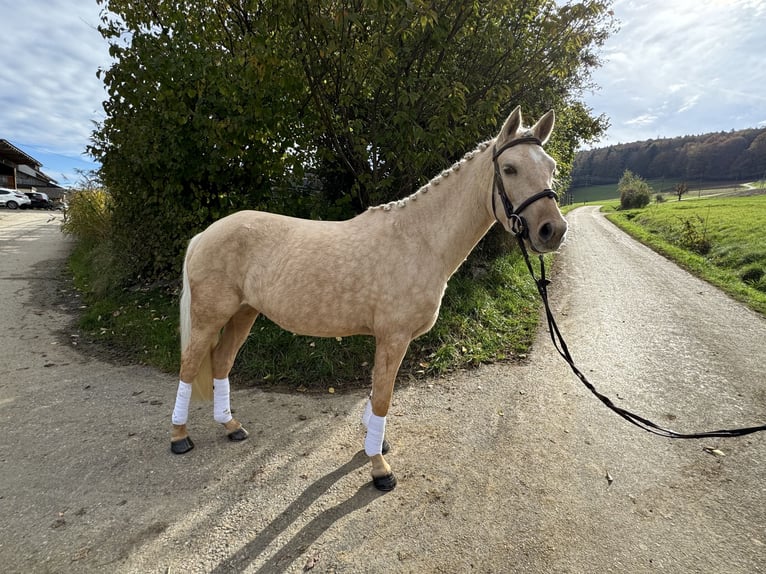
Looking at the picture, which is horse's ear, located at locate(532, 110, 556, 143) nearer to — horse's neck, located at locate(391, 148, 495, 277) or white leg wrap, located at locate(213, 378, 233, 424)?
horse's neck, located at locate(391, 148, 495, 277)

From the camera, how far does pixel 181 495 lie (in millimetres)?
2592

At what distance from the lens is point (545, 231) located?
2.09 meters

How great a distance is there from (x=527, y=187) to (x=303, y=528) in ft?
8.22

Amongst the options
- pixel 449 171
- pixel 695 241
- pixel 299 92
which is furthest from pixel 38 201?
pixel 695 241

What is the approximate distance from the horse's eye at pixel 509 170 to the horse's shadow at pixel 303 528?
236 cm

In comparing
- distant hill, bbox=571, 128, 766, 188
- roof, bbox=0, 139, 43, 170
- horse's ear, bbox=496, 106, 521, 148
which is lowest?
horse's ear, bbox=496, 106, 521, 148

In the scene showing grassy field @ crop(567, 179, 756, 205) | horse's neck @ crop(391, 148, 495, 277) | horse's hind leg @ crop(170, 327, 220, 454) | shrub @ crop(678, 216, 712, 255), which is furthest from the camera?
grassy field @ crop(567, 179, 756, 205)

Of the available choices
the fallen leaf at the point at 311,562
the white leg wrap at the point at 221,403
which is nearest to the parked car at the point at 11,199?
the white leg wrap at the point at 221,403

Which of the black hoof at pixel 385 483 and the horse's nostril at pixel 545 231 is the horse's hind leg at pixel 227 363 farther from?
the horse's nostril at pixel 545 231

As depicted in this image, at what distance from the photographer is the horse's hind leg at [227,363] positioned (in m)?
3.21

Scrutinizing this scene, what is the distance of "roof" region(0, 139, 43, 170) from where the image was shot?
3291 cm

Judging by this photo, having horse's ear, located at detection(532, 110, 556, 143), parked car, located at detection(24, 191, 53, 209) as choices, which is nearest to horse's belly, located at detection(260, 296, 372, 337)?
horse's ear, located at detection(532, 110, 556, 143)

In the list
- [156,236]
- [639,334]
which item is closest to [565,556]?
[639,334]

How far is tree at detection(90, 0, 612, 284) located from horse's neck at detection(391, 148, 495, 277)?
198cm
